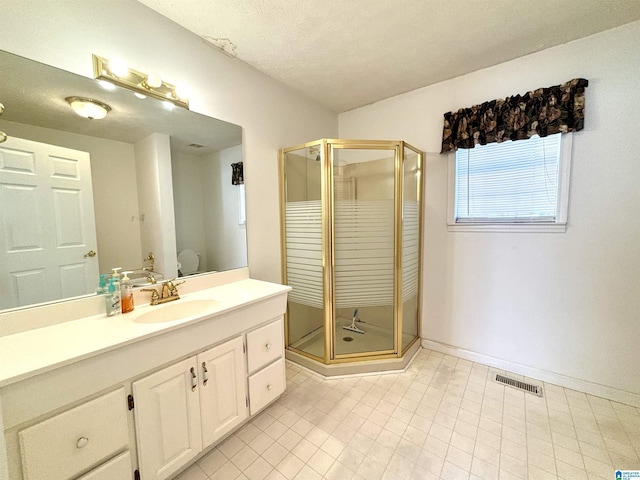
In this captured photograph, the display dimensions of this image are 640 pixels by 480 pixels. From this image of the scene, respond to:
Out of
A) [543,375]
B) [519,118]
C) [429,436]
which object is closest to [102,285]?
[429,436]

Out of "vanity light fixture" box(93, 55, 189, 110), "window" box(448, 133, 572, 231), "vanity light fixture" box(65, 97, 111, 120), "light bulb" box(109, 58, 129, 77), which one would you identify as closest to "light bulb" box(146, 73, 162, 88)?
"vanity light fixture" box(93, 55, 189, 110)

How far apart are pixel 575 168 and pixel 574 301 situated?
0.96m

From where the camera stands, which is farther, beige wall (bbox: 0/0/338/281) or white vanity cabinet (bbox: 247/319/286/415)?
white vanity cabinet (bbox: 247/319/286/415)

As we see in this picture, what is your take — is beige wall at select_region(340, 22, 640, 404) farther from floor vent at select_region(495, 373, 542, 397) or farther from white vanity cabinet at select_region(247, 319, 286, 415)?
white vanity cabinet at select_region(247, 319, 286, 415)

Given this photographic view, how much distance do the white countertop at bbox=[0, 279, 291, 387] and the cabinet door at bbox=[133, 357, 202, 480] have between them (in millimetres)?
217

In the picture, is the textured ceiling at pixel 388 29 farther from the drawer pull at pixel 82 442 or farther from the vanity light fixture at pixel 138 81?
the drawer pull at pixel 82 442

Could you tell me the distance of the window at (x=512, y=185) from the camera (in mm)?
1833

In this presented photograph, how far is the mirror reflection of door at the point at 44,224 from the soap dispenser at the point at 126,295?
13 cm

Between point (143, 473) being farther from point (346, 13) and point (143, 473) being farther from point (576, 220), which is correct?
point (576, 220)

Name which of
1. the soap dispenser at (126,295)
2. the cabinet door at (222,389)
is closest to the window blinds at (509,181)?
the cabinet door at (222,389)

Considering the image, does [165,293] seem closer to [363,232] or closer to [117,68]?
[117,68]

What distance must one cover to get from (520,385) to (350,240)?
1.71 metres

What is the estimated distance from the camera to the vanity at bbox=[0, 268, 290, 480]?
828mm

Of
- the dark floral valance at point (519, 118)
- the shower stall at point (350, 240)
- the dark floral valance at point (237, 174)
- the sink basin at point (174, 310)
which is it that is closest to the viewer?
the sink basin at point (174, 310)
